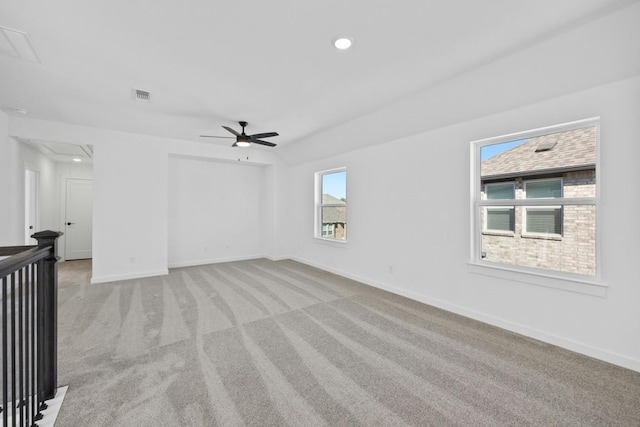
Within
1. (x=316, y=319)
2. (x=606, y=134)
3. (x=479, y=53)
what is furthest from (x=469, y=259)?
(x=479, y=53)

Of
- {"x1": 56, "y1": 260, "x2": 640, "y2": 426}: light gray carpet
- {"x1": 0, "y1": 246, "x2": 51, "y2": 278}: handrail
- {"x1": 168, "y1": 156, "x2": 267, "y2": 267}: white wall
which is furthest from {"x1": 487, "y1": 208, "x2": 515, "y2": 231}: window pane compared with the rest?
{"x1": 168, "y1": 156, "x2": 267, "y2": 267}: white wall

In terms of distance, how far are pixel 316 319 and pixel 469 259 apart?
199 cm

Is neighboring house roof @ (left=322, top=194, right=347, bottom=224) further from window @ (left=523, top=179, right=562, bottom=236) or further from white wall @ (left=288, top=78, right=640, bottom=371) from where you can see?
window @ (left=523, top=179, right=562, bottom=236)

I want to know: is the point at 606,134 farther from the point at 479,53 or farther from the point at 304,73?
the point at 304,73

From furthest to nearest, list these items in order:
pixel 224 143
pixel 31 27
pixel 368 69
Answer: pixel 224 143, pixel 368 69, pixel 31 27

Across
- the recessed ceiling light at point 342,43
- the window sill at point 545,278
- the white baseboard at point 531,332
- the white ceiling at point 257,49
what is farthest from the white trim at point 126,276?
the window sill at point 545,278

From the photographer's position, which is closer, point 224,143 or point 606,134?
point 606,134

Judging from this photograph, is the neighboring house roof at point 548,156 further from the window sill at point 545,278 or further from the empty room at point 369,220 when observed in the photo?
the window sill at point 545,278

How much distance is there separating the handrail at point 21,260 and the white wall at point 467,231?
12.4ft

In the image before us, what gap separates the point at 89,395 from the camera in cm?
183

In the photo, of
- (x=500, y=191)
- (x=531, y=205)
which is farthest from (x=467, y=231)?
(x=531, y=205)

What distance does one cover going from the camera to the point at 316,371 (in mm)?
2109

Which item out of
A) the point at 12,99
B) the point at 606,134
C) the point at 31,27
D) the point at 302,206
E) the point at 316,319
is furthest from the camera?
the point at 302,206

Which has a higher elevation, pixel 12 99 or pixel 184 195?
pixel 12 99
